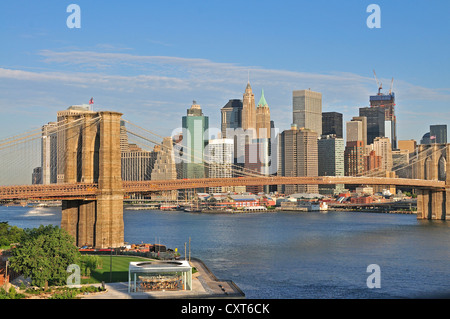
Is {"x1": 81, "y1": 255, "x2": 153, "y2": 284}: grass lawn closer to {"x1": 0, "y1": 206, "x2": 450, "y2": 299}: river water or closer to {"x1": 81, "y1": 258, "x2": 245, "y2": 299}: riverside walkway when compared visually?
{"x1": 81, "y1": 258, "x2": 245, "y2": 299}: riverside walkway

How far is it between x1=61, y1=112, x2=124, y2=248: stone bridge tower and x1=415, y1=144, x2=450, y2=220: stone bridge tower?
63.0m

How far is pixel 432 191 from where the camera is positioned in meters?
103

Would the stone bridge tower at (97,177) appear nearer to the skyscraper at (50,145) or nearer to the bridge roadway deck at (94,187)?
the bridge roadway deck at (94,187)

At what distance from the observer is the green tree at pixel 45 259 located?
35031mm

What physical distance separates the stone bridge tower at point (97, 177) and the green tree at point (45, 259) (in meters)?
14.1

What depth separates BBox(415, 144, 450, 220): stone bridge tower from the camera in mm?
100750

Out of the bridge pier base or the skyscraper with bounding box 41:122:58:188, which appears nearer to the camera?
the skyscraper with bounding box 41:122:58:188

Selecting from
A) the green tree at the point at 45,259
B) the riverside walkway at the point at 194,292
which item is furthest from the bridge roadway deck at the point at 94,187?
the riverside walkway at the point at 194,292
